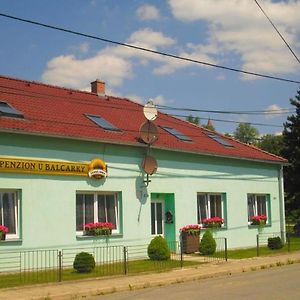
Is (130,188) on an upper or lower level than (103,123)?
lower

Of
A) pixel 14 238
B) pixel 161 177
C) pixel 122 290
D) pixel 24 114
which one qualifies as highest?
pixel 24 114

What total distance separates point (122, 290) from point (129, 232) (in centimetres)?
673

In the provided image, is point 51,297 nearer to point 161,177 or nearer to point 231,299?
point 231,299

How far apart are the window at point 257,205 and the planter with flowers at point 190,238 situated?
15.2ft

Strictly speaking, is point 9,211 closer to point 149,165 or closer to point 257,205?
point 149,165

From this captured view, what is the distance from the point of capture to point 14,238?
55.1ft

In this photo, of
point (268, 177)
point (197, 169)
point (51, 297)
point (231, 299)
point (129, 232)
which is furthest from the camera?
point (268, 177)

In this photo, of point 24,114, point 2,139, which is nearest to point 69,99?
point 24,114

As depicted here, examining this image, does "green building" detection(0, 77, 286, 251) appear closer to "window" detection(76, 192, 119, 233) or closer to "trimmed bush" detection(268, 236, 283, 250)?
"window" detection(76, 192, 119, 233)

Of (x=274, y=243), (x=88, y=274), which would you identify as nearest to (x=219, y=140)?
(x=274, y=243)

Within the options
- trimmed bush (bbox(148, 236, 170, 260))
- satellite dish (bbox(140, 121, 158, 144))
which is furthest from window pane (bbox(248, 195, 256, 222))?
trimmed bush (bbox(148, 236, 170, 260))

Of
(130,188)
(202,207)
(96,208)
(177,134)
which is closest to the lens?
(96,208)

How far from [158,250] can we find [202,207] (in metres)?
4.92

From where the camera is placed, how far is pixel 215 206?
958 inches
